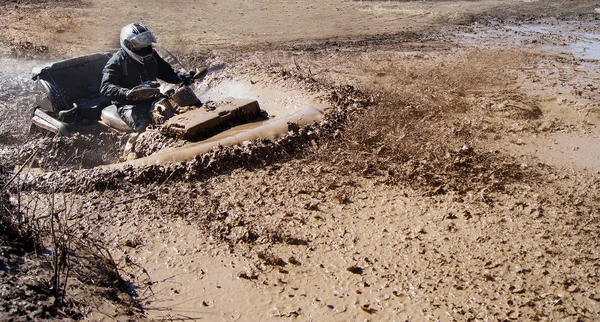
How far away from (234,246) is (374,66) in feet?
19.2

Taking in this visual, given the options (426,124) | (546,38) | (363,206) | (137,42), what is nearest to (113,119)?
(137,42)

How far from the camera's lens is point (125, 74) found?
270 inches

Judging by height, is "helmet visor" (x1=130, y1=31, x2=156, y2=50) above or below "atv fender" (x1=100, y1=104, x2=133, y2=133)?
above

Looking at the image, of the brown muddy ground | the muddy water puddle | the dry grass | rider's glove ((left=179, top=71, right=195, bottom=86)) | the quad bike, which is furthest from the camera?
the muddy water puddle

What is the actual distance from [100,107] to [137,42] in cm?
119

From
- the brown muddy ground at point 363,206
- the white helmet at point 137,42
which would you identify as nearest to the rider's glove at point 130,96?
the white helmet at point 137,42

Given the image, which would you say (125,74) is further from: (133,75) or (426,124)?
(426,124)

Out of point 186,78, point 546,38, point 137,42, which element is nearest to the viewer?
point 137,42

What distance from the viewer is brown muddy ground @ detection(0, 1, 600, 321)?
12.1 ft

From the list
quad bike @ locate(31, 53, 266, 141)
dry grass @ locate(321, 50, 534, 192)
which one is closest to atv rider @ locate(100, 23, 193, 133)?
quad bike @ locate(31, 53, 266, 141)

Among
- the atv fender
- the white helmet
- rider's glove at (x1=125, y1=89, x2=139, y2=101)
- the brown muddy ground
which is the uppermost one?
the white helmet

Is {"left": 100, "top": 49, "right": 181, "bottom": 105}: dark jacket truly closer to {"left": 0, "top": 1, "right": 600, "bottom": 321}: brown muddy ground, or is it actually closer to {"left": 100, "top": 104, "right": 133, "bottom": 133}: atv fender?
{"left": 100, "top": 104, "right": 133, "bottom": 133}: atv fender

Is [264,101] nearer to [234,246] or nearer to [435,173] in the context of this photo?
[435,173]

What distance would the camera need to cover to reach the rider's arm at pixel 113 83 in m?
6.55
